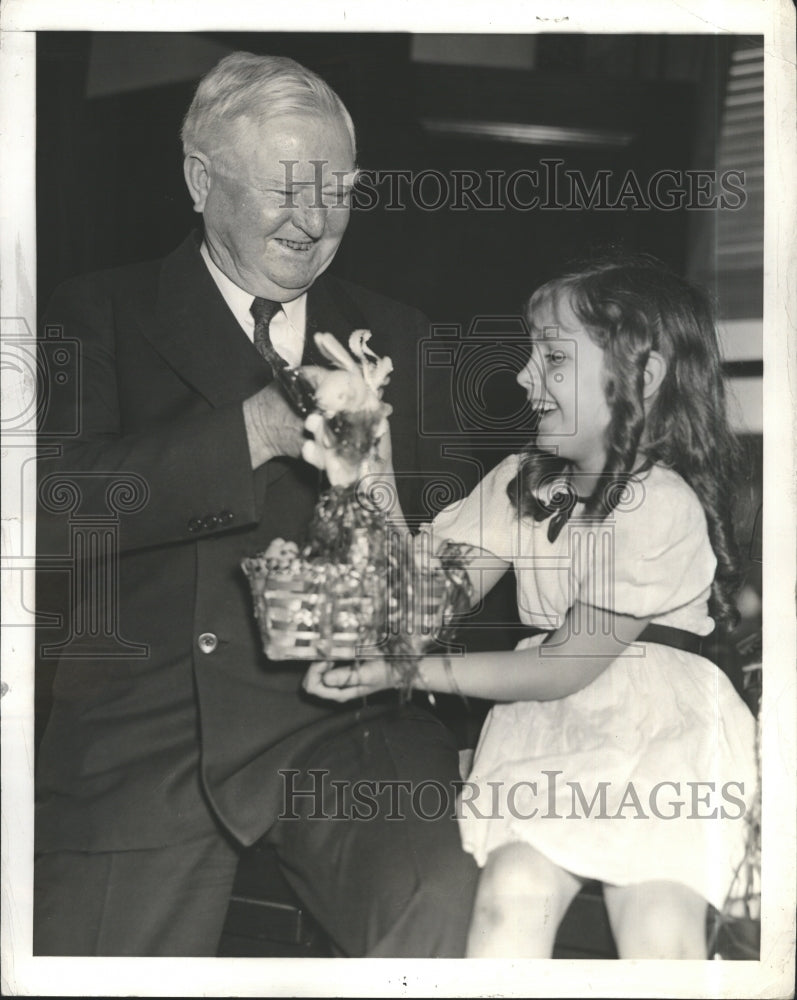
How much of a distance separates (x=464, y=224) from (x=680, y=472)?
521mm

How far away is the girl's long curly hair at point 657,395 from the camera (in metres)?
1.71

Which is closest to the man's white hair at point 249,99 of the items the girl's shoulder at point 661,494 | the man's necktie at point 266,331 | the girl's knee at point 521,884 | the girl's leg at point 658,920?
the man's necktie at point 266,331

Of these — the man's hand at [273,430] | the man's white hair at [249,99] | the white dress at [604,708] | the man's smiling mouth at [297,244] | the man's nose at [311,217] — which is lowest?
the white dress at [604,708]

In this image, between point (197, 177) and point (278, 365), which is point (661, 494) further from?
point (197, 177)

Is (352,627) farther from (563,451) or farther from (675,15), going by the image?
(675,15)

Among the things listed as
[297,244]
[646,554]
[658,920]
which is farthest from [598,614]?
[297,244]

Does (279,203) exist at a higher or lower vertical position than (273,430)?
higher

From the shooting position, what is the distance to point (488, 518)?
1.72 metres

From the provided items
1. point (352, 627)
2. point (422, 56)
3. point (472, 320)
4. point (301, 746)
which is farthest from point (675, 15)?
point (301, 746)

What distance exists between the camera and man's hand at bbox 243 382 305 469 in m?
1.68

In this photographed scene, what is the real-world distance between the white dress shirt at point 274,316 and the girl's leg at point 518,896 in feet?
2.81

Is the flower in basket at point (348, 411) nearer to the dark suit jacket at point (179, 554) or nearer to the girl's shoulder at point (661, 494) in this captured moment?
the dark suit jacket at point (179, 554)

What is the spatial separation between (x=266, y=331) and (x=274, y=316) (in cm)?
3

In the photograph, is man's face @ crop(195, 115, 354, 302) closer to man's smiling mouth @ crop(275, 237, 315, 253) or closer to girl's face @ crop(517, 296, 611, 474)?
man's smiling mouth @ crop(275, 237, 315, 253)
